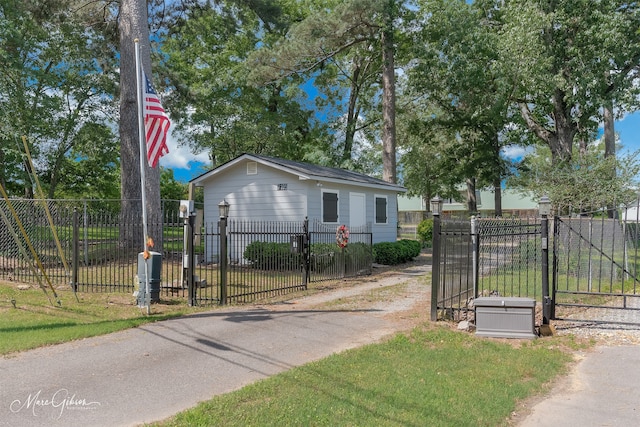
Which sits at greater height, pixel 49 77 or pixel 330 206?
pixel 49 77

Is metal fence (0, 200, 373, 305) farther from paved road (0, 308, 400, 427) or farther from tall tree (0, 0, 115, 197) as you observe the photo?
tall tree (0, 0, 115, 197)

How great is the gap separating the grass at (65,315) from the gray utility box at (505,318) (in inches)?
190

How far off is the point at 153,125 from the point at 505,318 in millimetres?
6545

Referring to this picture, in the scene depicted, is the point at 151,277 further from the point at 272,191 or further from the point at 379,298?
the point at 272,191

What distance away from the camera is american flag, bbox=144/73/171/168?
26.8ft

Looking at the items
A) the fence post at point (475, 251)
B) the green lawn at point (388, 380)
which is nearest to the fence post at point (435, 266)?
the green lawn at point (388, 380)

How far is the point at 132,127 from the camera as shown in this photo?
15234mm

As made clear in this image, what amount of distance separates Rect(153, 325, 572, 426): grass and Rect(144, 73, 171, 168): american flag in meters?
5.00

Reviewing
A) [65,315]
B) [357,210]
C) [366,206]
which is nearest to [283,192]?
[357,210]

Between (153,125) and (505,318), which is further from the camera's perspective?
(153,125)

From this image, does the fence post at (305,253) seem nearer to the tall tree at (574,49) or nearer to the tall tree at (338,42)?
the tall tree at (338,42)

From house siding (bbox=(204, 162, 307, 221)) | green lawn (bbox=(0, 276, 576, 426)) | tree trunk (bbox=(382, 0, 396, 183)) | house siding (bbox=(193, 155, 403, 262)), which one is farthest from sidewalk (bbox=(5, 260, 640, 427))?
tree trunk (bbox=(382, 0, 396, 183))

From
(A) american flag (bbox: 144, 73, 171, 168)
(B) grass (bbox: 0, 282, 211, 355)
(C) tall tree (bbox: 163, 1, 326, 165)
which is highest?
(C) tall tree (bbox: 163, 1, 326, 165)

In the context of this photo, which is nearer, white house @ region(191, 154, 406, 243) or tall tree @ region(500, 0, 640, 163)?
white house @ region(191, 154, 406, 243)
